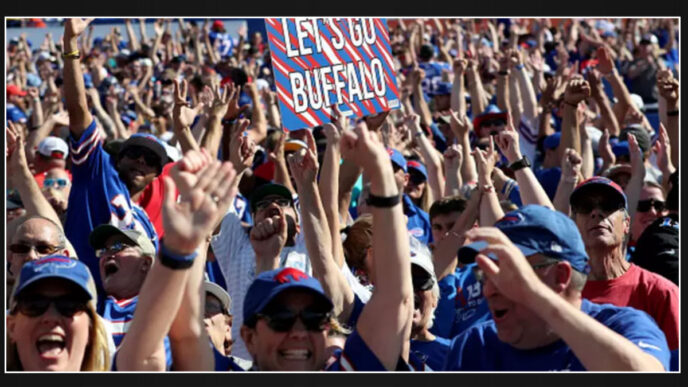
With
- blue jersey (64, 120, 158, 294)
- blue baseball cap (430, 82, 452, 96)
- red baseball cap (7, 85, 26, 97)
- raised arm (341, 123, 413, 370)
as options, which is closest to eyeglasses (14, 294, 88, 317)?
raised arm (341, 123, 413, 370)

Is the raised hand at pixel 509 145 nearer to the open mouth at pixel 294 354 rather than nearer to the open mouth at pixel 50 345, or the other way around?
the open mouth at pixel 294 354

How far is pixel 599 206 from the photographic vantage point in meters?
4.50

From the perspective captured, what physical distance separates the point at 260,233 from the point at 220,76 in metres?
11.7

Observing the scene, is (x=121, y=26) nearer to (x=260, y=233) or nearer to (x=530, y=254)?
(x=260, y=233)

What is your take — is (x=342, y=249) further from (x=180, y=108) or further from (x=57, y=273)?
(x=180, y=108)

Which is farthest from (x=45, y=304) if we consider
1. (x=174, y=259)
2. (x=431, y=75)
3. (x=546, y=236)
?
(x=431, y=75)

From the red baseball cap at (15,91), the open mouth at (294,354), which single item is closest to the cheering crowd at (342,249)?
the open mouth at (294,354)

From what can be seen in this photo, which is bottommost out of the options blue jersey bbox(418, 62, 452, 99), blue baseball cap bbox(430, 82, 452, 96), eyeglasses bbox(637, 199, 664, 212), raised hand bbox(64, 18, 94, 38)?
eyeglasses bbox(637, 199, 664, 212)

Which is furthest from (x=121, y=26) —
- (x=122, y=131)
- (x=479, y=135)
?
(x=479, y=135)

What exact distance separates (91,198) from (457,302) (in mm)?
1801

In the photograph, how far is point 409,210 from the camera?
6.53m

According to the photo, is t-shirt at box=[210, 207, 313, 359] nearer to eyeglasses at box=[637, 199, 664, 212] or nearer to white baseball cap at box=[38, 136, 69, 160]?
eyeglasses at box=[637, 199, 664, 212]

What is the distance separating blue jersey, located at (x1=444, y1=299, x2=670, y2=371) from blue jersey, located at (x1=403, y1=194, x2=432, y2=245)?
2990mm

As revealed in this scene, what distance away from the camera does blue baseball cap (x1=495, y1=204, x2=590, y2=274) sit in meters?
3.26
